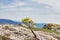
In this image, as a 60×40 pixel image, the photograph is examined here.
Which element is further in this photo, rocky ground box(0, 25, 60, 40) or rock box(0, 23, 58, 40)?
rock box(0, 23, 58, 40)

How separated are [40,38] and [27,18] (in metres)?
9.61

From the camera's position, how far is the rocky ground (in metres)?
42.2

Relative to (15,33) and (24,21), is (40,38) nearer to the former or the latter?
(15,33)

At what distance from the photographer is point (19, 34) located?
44000 mm

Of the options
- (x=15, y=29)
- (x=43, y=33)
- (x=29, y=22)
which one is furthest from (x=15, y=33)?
(x=29, y=22)

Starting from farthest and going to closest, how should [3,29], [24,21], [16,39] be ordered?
[3,29] < [16,39] < [24,21]

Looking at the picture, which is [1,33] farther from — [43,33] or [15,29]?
[43,33]

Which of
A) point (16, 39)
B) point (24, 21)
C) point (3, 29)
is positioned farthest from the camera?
point (3, 29)

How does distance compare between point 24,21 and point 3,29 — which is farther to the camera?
point 3,29

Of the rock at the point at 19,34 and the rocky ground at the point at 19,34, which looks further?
the rock at the point at 19,34

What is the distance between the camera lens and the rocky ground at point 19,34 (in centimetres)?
4219

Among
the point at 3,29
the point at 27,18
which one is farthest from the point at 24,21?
the point at 3,29

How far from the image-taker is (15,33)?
4412 cm

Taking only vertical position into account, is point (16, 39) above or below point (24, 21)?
below
